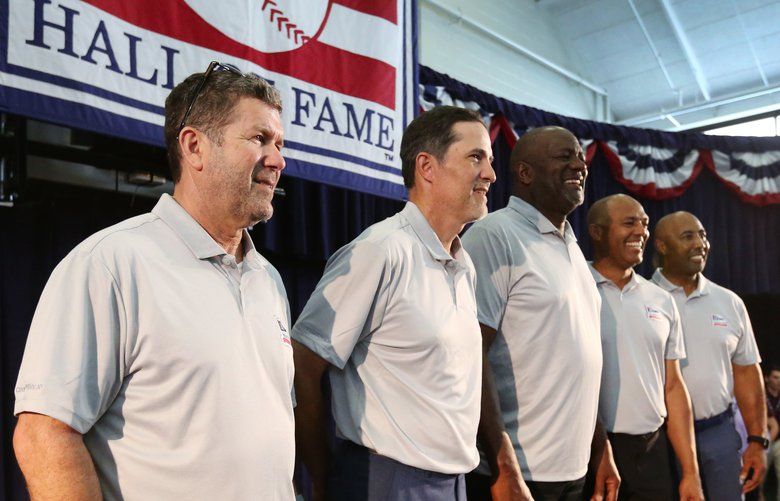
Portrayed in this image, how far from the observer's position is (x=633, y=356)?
2.36m

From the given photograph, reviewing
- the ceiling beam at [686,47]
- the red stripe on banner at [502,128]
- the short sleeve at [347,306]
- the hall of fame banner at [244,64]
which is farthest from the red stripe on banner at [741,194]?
the short sleeve at [347,306]

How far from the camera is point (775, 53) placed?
6.20 m

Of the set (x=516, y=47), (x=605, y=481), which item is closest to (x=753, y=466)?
(x=605, y=481)

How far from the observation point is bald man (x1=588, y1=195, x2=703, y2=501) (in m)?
2.30

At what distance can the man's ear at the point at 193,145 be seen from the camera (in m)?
1.13

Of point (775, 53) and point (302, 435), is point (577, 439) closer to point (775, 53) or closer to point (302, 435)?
point (302, 435)

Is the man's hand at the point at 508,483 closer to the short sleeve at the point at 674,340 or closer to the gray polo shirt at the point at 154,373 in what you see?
the gray polo shirt at the point at 154,373

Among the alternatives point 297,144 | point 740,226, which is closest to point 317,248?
point 297,144

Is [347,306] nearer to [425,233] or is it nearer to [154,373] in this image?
[425,233]

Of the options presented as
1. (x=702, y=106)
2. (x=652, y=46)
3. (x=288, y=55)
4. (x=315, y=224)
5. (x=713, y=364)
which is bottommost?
(x=713, y=364)

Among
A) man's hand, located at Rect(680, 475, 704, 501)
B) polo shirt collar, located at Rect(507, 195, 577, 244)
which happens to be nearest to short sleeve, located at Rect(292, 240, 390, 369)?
polo shirt collar, located at Rect(507, 195, 577, 244)

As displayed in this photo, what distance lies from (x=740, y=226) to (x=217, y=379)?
19.8ft

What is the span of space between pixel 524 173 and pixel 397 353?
864mm

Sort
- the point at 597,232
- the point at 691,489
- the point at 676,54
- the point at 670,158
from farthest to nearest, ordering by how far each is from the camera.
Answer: the point at 676,54, the point at 670,158, the point at 597,232, the point at 691,489
